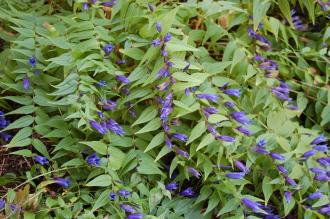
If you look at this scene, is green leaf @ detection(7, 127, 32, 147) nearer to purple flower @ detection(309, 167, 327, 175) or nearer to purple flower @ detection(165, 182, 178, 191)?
purple flower @ detection(165, 182, 178, 191)

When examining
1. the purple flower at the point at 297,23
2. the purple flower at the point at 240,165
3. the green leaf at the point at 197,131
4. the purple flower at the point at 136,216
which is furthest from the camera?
the purple flower at the point at 297,23

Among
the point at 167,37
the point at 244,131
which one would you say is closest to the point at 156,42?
the point at 167,37

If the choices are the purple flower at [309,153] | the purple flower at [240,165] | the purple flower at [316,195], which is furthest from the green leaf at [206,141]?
the purple flower at [316,195]

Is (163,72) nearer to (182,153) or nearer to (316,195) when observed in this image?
(182,153)

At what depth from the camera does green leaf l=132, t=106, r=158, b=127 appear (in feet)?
12.1

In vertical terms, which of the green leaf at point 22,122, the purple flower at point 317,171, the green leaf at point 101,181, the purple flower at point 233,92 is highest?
the purple flower at point 233,92

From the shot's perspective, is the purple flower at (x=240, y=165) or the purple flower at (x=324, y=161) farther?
the purple flower at (x=324, y=161)

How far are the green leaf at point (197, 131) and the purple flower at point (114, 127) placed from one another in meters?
0.50

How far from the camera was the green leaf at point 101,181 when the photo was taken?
3.44 meters

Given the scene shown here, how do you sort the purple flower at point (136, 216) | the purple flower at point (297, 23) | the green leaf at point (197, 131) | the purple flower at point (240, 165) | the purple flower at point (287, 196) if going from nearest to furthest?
the purple flower at point (136, 216) < the green leaf at point (197, 131) < the purple flower at point (240, 165) < the purple flower at point (287, 196) < the purple flower at point (297, 23)

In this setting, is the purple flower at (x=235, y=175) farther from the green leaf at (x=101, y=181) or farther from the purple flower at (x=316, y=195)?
the green leaf at (x=101, y=181)

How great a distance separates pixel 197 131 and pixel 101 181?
0.73m

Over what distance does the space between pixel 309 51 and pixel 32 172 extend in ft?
8.61

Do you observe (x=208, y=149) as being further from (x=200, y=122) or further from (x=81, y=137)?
(x=81, y=137)
